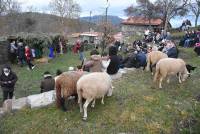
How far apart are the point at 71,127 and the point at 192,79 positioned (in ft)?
22.7

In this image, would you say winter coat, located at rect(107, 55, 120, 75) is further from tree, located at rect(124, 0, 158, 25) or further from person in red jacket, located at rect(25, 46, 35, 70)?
tree, located at rect(124, 0, 158, 25)

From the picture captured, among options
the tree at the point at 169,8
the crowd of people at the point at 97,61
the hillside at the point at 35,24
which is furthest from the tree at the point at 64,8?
the crowd of people at the point at 97,61

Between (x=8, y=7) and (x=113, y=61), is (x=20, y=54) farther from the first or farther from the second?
(x=8, y=7)

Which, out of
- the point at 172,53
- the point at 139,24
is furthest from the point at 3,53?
the point at 139,24

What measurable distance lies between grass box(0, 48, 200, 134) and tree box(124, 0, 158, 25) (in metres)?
50.1

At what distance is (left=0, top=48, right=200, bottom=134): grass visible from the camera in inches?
422

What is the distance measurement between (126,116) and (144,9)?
55.0 metres

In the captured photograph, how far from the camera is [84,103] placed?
11.3 metres

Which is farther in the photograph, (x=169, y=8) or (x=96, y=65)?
(x=169, y=8)

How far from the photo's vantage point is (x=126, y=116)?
1116 cm

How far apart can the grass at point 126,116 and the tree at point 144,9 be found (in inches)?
1972

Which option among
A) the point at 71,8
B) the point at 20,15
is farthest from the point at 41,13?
the point at 20,15

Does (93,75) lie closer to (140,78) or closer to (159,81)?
(159,81)

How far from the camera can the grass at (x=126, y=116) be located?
1072 cm
